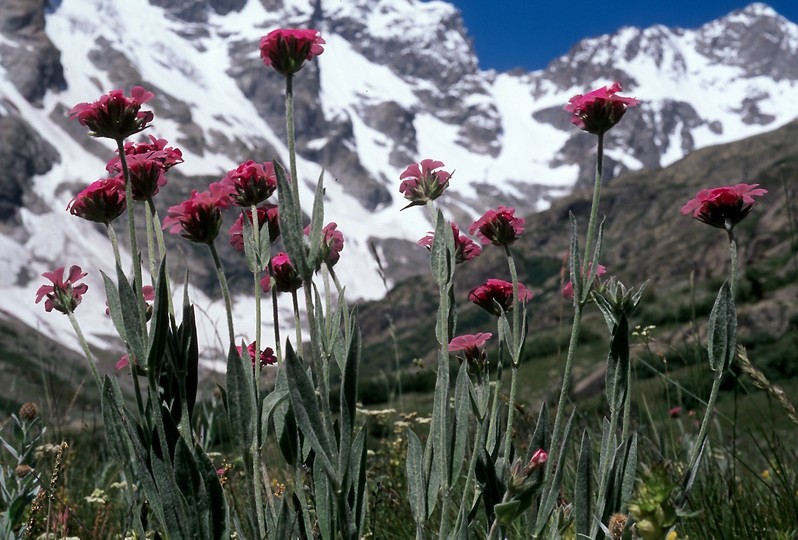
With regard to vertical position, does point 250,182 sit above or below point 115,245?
above

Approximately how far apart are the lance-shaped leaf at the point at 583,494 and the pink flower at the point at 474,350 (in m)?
0.53

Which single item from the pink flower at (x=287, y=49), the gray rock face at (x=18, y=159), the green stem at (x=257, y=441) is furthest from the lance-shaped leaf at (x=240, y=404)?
the gray rock face at (x=18, y=159)

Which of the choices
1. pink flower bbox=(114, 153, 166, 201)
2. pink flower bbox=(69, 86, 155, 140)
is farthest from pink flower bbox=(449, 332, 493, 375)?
pink flower bbox=(69, 86, 155, 140)

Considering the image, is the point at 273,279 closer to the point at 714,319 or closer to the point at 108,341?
the point at 714,319

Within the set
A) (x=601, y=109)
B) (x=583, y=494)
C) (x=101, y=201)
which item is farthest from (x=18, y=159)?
(x=583, y=494)

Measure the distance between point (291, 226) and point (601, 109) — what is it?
119cm

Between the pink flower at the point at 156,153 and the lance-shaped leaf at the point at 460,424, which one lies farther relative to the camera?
the pink flower at the point at 156,153

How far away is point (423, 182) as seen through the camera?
9.20 ft

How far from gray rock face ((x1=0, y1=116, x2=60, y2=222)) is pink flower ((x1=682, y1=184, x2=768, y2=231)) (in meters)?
197

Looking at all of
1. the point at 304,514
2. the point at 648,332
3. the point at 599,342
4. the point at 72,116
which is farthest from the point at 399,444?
the point at 599,342

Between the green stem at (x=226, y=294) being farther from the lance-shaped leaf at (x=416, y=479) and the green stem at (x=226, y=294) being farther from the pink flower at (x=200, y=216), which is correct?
the lance-shaped leaf at (x=416, y=479)

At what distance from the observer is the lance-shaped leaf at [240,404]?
2.41 metres

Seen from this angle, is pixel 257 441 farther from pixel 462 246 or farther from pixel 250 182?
pixel 462 246

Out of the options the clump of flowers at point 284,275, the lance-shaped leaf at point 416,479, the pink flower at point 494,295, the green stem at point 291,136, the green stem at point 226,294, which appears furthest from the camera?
the pink flower at point 494,295
